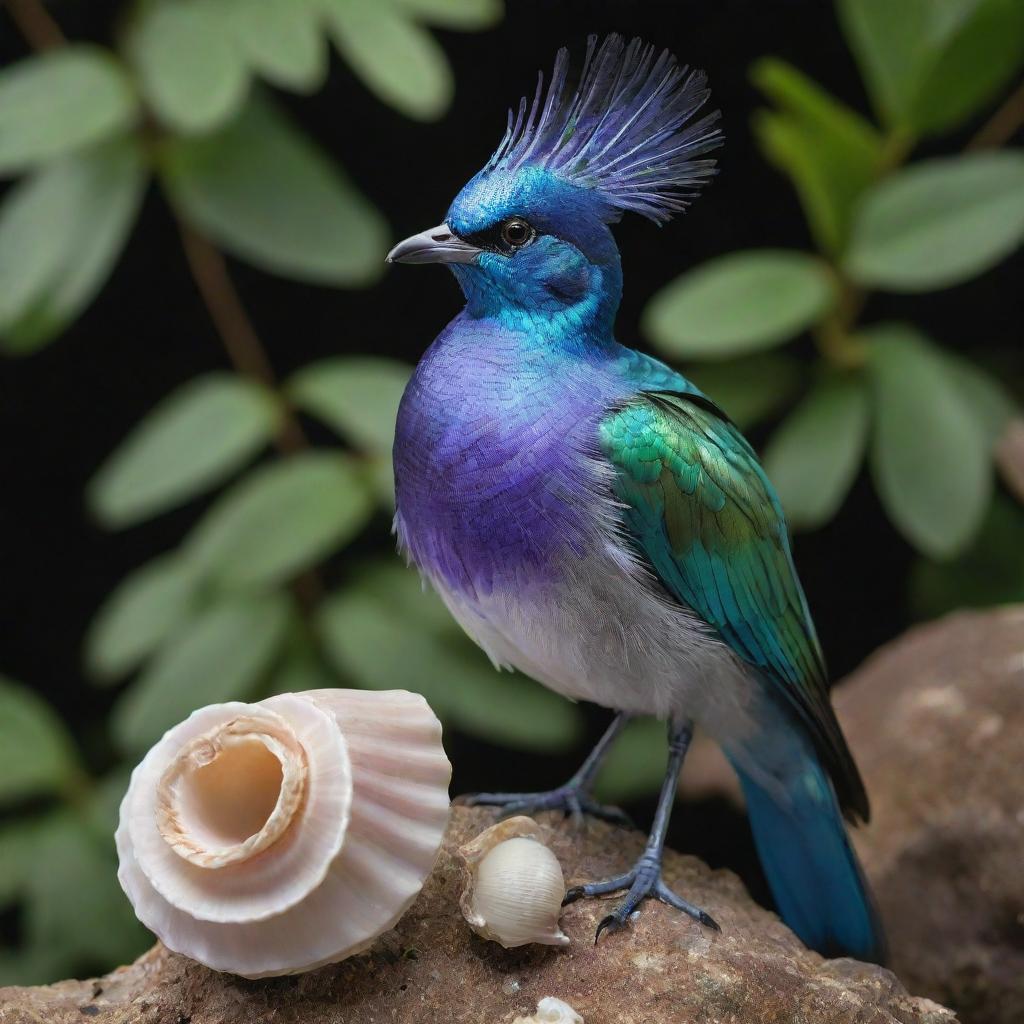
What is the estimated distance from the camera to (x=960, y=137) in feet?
12.0

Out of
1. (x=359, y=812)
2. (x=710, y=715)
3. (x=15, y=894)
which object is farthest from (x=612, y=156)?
(x=15, y=894)

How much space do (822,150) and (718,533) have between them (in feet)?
4.30

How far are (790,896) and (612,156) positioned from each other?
1103 millimetres

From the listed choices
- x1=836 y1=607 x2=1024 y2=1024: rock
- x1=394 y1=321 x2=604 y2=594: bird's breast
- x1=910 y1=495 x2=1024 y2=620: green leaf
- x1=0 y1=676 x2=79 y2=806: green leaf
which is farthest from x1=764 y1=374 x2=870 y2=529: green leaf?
x1=0 y1=676 x2=79 y2=806: green leaf

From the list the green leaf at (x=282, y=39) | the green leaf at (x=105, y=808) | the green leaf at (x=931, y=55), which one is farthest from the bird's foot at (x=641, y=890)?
the green leaf at (x=931, y=55)

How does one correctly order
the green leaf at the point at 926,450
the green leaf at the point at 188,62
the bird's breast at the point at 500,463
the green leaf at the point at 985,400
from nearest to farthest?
the bird's breast at the point at 500,463
the green leaf at the point at 188,62
the green leaf at the point at 926,450
the green leaf at the point at 985,400

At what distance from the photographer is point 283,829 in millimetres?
1526

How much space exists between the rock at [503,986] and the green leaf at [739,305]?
1285 millimetres

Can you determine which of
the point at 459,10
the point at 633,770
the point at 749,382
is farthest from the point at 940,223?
the point at 633,770

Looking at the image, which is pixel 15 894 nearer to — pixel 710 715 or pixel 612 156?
pixel 710 715

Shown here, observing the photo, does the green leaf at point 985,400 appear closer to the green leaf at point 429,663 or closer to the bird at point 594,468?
the green leaf at point 429,663

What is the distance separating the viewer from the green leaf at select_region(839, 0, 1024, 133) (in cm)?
283

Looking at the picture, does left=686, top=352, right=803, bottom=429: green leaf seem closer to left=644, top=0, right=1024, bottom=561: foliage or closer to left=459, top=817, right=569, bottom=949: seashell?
left=644, top=0, right=1024, bottom=561: foliage

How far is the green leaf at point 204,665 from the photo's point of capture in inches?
105
